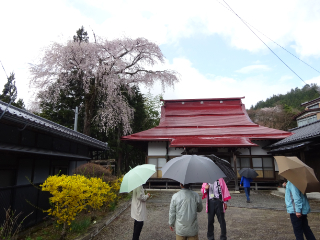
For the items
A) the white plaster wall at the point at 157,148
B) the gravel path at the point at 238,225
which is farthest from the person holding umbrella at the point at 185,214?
the white plaster wall at the point at 157,148

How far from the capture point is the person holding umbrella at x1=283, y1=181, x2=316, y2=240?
3597 millimetres

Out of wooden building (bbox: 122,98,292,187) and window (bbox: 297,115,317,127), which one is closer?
wooden building (bbox: 122,98,292,187)

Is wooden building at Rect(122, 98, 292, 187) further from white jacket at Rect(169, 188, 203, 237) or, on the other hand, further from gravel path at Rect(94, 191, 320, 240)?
white jacket at Rect(169, 188, 203, 237)

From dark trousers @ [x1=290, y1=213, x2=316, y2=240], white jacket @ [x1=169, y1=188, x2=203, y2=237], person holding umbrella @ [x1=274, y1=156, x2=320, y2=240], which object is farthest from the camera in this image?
dark trousers @ [x1=290, y1=213, x2=316, y2=240]

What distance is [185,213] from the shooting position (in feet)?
10.5

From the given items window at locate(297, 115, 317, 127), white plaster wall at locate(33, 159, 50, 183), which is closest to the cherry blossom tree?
white plaster wall at locate(33, 159, 50, 183)

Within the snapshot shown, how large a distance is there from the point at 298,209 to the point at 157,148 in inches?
474

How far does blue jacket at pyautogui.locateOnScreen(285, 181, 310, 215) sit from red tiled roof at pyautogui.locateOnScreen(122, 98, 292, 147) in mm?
9041

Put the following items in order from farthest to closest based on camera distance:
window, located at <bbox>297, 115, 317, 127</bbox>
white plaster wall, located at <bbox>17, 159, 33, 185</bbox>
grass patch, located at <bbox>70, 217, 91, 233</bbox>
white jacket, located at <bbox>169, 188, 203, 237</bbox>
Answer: window, located at <bbox>297, 115, 317, 127</bbox> < white plaster wall, located at <bbox>17, 159, 33, 185</bbox> < grass patch, located at <bbox>70, 217, 91, 233</bbox> < white jacket, located at <bbox>169, 188, 203, 237</bbox>

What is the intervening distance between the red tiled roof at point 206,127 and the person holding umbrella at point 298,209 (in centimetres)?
903

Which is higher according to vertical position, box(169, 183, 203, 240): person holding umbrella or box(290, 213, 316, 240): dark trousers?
box(169, 183, 203, 240): person holding umbrella

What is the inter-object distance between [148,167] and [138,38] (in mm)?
12640

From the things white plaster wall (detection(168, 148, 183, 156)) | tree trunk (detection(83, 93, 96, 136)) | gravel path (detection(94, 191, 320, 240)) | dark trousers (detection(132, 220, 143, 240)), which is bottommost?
gravel path (detection(94, 191, 320, 240))

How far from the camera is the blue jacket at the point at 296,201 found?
141 inches
